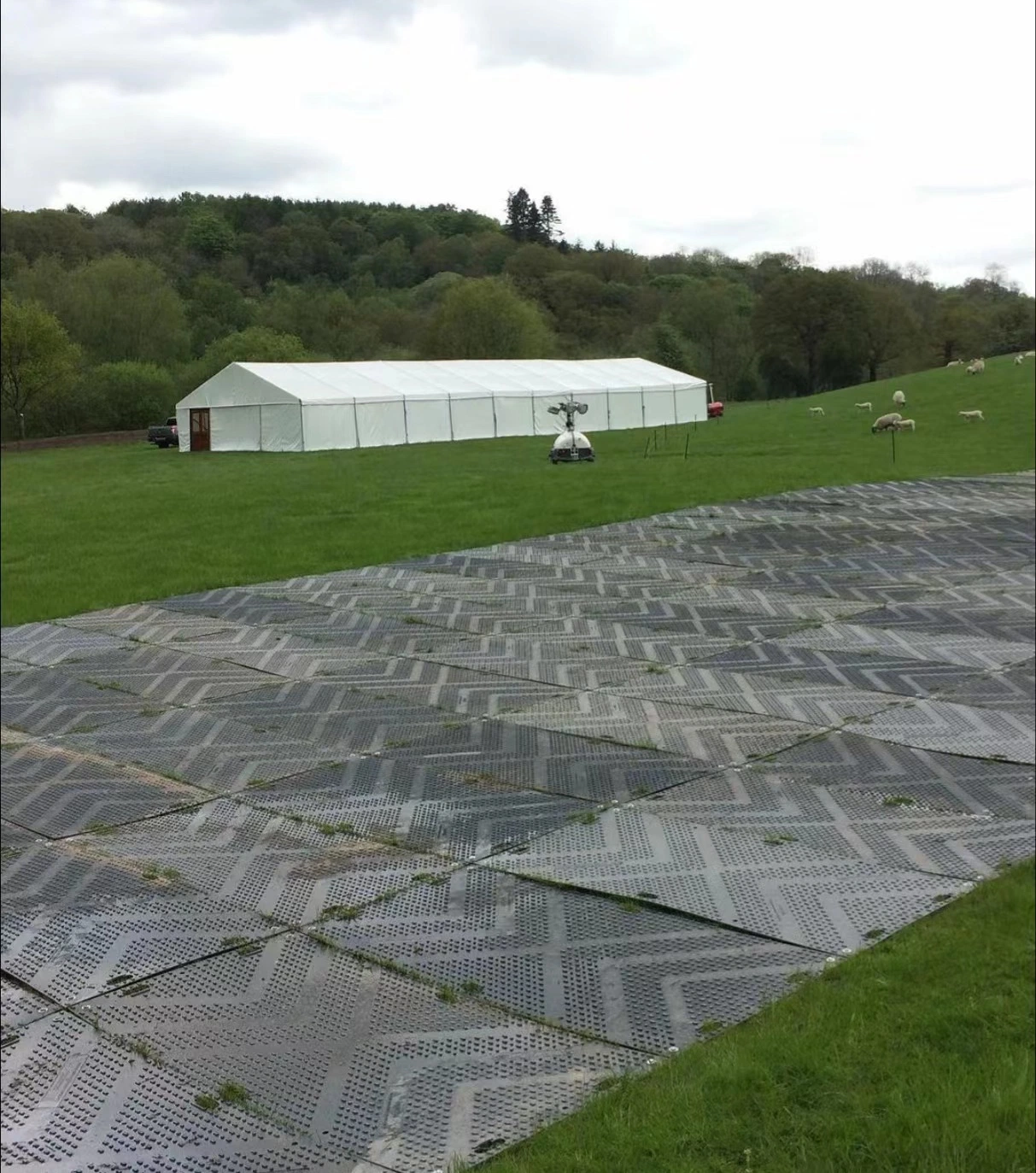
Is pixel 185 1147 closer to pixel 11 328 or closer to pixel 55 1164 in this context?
pixel 55 1164

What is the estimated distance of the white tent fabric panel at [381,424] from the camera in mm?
34406

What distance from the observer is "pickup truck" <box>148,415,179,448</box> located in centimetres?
1722

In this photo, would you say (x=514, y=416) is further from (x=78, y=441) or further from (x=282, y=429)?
(x=78, y=441)

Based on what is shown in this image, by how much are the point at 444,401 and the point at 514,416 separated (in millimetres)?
2529

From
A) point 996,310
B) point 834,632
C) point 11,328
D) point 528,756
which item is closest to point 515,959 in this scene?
point 528,756

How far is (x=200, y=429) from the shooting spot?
2284 centimetres

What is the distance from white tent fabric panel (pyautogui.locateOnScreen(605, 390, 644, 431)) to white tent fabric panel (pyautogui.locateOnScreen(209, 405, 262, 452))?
10442 mm

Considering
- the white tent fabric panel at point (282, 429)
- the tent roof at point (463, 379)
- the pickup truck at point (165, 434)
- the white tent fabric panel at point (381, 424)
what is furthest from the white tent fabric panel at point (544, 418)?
the pickup truck at point (165, 434)

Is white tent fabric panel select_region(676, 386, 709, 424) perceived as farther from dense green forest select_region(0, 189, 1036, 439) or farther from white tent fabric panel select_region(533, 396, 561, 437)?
dense green forest select_region(0, 189, 1036, 439)

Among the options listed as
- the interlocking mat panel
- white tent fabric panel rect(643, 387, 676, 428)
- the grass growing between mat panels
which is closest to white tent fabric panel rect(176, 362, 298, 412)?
the interlocking mat panel

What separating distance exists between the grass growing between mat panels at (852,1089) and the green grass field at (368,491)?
8910 mm

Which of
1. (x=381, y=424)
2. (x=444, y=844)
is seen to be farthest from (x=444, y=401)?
(x=444, y=844)

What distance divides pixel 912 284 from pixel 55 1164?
2127 cm

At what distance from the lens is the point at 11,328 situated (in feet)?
43.6
